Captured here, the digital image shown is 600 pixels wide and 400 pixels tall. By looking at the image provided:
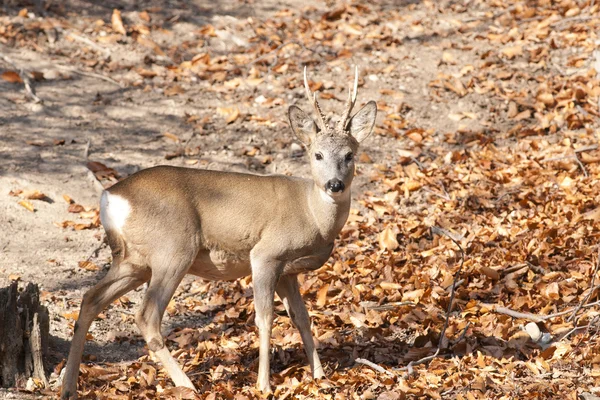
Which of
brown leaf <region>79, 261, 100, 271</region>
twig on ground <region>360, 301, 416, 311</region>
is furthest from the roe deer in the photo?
brown leaf <region>79, 261, 100, 271</region>

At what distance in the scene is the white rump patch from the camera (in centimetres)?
→ 536

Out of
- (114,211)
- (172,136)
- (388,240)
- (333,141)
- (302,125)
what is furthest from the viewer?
(172,136)

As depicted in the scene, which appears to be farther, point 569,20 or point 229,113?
point 569,20

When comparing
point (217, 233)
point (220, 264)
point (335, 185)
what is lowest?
point (220, 264)

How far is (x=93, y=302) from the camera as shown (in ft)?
17.6

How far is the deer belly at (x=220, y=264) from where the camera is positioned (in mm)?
5484

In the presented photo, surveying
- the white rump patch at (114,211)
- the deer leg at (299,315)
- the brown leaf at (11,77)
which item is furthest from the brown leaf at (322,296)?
the brown leaf at (11,77)

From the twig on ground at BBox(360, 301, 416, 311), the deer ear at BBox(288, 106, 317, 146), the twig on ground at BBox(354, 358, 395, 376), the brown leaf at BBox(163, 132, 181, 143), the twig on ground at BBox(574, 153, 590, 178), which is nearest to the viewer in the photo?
the twig on ground at BBox(354, 358, 395, 376)

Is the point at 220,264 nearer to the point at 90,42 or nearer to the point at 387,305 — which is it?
the point at 387,305

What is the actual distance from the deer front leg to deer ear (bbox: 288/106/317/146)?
95cm

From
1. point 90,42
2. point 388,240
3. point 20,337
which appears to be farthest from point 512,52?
point 20,337

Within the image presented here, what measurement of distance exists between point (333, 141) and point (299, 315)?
120 cm

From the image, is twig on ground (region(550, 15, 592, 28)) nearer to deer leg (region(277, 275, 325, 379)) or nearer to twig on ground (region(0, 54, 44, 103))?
twig on ground (region(0, 54, 44, 103))

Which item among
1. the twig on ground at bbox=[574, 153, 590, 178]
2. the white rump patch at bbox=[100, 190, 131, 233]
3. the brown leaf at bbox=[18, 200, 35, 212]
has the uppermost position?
the white rump patch at bbox=[100, 190, 131, 233]
